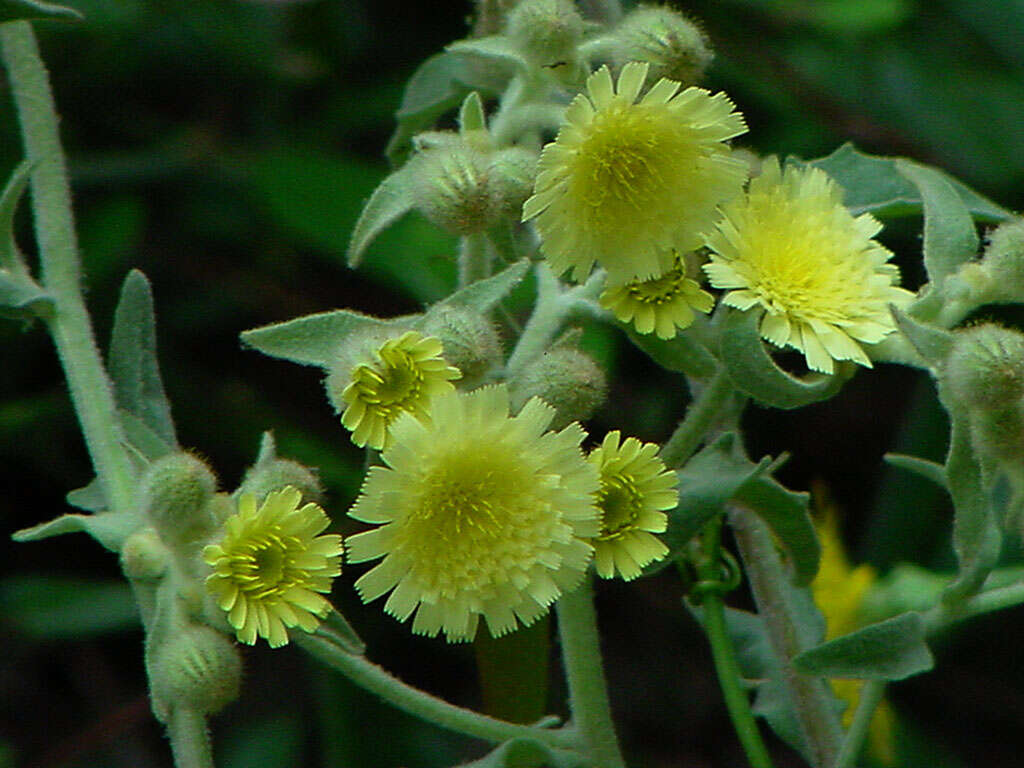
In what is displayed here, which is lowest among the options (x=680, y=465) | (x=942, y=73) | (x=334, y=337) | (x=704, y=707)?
(x=704, y=707)

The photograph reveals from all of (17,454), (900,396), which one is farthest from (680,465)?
(900,396)

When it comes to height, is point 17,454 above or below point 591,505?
below

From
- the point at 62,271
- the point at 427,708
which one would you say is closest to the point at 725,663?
the point at 427,708

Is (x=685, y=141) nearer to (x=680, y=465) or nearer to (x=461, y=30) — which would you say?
(x=680, y=465)

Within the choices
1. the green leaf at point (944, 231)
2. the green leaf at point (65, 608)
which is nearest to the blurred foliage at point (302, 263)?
the green leaf at point (65, 608)

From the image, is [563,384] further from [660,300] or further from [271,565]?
[271,565]

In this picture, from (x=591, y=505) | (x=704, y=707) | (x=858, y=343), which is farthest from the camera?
(x=704, y=707)

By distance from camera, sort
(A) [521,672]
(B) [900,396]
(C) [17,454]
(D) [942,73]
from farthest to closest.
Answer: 1. (B) [900,396]
2. (D) [942,73]
3. (C) [17,454]
4. (A) [521,672]
